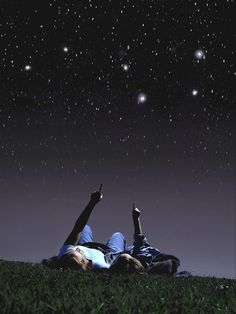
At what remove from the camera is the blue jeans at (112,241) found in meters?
10.4

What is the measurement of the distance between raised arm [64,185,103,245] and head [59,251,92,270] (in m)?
1.05

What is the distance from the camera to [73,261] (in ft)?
25.5

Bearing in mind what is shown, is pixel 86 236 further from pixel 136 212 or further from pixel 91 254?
pixel 91 254

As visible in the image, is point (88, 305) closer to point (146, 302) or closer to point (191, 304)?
point (146, 302)

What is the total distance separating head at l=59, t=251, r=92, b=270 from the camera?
775 cm

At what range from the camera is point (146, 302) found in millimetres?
3529

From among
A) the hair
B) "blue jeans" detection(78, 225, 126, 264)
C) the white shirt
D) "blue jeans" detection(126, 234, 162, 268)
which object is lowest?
the hair

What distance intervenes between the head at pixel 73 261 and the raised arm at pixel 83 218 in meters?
1.05

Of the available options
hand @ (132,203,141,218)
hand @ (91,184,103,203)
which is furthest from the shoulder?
hand @ (132,203,141,218)

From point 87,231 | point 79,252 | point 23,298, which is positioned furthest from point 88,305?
point 87,231

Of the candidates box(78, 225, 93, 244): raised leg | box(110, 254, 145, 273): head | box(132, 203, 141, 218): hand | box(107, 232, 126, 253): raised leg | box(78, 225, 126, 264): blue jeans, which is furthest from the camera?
box(107, 232, 126, 253): raised leg

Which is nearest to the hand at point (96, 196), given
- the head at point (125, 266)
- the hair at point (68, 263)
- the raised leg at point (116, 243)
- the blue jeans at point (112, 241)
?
the hair at point (68, 263)

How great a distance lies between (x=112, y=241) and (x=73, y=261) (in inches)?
136

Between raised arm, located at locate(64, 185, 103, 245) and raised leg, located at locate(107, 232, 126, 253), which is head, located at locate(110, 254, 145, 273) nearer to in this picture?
raised arm, located at locate(64, 185, 103, 245)
